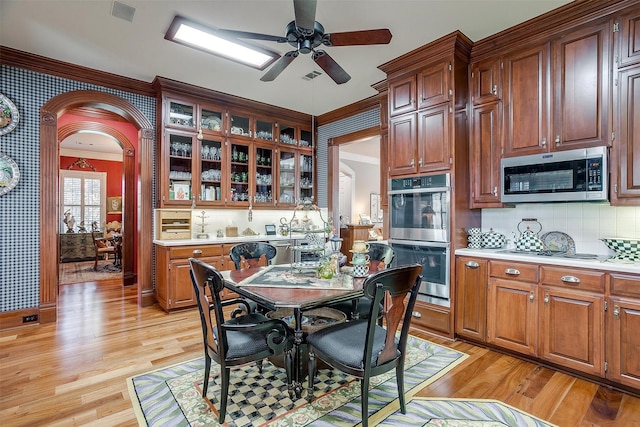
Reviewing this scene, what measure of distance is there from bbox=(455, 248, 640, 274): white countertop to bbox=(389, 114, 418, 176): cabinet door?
1085 millimetres

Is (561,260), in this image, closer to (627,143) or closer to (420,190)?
(627,143)

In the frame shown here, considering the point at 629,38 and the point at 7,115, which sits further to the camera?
the point at 7,115

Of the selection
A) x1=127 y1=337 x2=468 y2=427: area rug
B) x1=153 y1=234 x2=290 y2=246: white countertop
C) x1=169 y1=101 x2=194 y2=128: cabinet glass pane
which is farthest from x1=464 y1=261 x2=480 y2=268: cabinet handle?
x1=169 y1=101 x2=194 y2=128: cabinet glass pane

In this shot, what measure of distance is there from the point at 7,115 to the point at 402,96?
4373mm

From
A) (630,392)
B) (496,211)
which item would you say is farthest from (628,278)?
(496,211)

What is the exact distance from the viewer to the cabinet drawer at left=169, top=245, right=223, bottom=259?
4.00 m

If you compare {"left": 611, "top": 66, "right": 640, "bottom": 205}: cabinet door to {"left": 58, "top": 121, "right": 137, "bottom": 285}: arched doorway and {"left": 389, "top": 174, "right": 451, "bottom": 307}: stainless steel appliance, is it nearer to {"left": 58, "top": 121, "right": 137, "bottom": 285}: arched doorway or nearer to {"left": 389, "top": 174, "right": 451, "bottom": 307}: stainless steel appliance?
{"left": 389, "top": 174, "right": 451, "bottom": 307}: stainless steel appliance

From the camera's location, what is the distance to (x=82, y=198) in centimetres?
952

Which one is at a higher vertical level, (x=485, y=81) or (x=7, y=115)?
(x=485, y=81)

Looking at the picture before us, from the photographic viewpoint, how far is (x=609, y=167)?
254 cm

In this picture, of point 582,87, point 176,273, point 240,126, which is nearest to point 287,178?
point 240,126

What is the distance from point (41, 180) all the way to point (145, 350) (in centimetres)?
245

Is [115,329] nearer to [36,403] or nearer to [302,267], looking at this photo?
[36,403]

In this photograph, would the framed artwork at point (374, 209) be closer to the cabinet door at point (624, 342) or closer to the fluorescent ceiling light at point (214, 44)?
the fluorescent ceiling light at point (214, 44)
